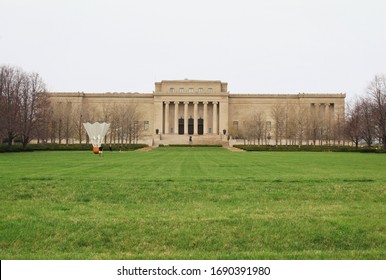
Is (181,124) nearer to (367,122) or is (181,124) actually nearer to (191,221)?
(367,122)

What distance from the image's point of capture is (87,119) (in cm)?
7506

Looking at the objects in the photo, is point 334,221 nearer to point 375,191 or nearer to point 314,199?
point 314,199

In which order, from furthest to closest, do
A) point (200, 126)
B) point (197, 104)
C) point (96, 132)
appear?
point (200, 126) → point (197, 104) → point (96, 132)

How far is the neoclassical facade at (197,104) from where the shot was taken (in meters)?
97.8

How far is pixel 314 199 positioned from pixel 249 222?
12.5 feet

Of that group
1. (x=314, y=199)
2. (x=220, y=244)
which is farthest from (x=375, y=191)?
(x=220, y=244)

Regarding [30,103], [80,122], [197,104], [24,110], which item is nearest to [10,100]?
[24,110]

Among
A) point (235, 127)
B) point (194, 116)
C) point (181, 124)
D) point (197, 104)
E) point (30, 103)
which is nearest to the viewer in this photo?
point (30, 103)

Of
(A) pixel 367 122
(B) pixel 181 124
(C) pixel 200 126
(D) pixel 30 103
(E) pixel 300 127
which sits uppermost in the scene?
(D) pixel 30 103

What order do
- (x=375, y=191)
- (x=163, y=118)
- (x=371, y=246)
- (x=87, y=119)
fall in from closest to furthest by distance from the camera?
1. (x=371, y=246)
2. (x=375, y=191)
3. (x=87, y=119)
4. (x=163, y=118)

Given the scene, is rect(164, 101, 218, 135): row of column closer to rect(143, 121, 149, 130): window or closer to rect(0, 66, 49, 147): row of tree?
rect(143, 121, 149, 130): window

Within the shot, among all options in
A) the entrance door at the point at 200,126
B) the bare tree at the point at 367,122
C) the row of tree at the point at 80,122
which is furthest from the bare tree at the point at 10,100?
the entrance door at the point at 200,126

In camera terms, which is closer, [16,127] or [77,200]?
[77,200]

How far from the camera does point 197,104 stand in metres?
99.2
